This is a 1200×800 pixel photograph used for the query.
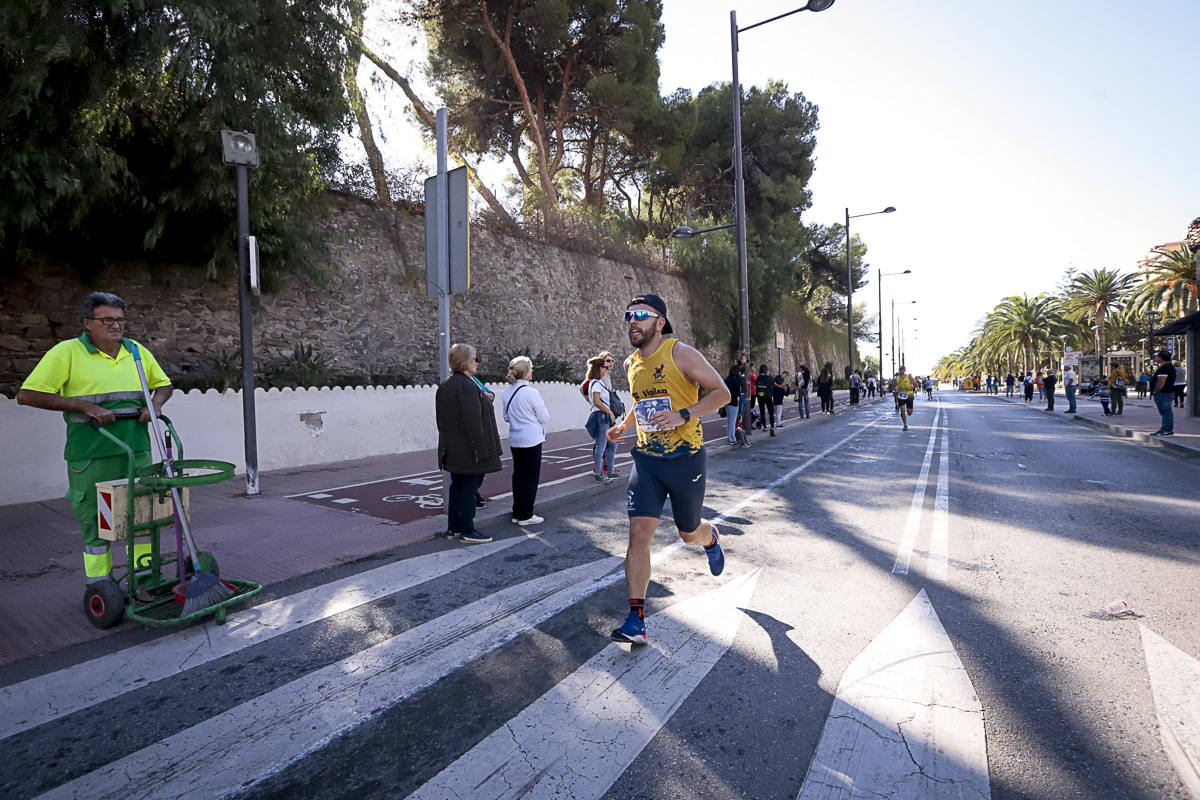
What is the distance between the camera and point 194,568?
384cm

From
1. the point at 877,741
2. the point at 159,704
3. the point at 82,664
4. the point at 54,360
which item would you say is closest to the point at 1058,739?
the point at 877,741

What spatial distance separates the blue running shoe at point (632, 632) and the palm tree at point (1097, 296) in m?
53.8

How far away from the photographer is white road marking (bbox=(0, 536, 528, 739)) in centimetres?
290

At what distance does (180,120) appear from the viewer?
8.98 metres

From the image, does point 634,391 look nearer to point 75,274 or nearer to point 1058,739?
point 1058,739

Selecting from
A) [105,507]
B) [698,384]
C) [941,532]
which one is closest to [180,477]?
[105,507]

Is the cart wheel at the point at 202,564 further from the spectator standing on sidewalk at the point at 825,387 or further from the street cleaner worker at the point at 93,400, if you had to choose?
A: the spectator standing on sidewalk at the point at 825,387

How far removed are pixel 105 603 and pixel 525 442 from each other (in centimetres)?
353

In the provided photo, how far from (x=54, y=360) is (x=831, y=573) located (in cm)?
509

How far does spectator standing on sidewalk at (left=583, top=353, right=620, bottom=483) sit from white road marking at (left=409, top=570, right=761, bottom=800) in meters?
4.50

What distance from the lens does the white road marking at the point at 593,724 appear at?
2.25 m

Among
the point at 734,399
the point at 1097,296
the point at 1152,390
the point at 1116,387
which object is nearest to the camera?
the point at 734,399

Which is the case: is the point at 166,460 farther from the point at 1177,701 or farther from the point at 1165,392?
the point at 1165,392

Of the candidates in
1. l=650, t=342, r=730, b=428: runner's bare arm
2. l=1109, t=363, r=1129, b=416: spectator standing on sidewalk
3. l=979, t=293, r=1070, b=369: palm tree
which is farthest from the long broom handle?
l=979, t=293, r=1070, b=369: palm tree
